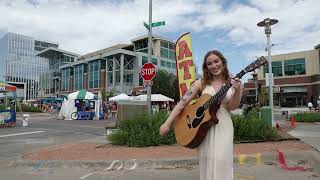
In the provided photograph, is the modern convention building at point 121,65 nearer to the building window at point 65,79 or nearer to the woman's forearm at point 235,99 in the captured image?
the building window at point 65,79

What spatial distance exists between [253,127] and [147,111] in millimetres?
3435

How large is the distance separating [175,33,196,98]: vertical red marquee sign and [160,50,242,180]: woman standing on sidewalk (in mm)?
8677

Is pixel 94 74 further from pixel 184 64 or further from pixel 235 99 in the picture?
pixel 235 99

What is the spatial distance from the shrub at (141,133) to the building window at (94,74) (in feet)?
248

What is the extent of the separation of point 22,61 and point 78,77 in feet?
110

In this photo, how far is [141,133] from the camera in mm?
10914

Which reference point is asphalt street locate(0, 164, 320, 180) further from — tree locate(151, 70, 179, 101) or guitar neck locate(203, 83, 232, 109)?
tree locate(151, 70, 179, 101)

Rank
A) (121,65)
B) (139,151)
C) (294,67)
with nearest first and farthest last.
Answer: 1. (139,151)
2. (294,67)
3. (121,65)

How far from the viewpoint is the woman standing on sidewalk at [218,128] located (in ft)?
11.1

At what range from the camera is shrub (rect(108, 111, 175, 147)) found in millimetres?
10898

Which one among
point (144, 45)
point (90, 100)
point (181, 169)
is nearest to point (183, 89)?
point (181, 169)

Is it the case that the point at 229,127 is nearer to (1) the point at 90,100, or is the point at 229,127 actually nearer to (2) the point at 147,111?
(2) the point at 147,111

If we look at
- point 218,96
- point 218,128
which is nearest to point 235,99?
point 218,96

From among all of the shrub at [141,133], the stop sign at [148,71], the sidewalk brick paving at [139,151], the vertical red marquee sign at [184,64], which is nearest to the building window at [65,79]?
the stop sign at [148,71]
